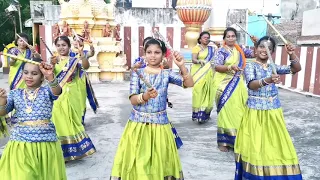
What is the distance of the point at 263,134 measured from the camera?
131 inches

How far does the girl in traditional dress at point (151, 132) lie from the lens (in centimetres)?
298

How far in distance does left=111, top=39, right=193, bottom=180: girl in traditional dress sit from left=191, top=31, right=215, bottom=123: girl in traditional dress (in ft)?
10.2

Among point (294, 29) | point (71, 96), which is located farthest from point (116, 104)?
point (294, 29)

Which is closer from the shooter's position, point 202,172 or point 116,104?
point 202,172

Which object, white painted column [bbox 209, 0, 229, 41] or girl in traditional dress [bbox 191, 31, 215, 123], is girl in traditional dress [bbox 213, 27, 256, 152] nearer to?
girl in traditional dress [bbox 191, 31, 215, 123]

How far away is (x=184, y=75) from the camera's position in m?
3.01

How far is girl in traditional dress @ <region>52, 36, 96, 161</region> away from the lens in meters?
4.22

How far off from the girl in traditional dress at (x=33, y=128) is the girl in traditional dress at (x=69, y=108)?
1339 mm

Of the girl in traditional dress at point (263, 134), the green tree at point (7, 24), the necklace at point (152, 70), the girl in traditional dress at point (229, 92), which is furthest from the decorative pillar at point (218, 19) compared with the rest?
the green tree at point (7, 24)

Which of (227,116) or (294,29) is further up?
(294,29)

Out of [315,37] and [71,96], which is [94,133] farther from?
[315,37]

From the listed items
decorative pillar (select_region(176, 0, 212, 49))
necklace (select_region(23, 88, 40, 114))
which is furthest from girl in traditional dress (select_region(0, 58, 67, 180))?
decorative pillar (select_region(176, 0, 212, 49))

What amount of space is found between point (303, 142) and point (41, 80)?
391 centimetres

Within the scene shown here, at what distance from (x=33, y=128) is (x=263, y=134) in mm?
2040
